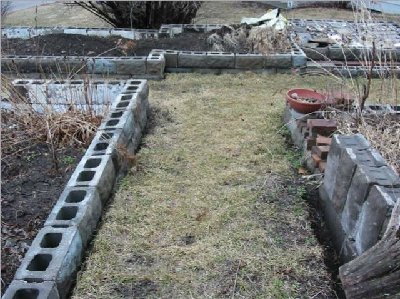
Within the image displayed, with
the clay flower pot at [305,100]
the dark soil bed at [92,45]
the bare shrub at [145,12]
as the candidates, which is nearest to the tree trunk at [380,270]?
the clay flower pot at [305,100]

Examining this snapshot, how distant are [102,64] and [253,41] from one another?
6.79 feet

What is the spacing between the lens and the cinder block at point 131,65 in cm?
585

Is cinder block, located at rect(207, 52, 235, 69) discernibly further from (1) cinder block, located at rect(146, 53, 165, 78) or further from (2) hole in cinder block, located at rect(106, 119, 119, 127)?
(2) hole in cinder block, located at rect(106, 119, 119, 127)

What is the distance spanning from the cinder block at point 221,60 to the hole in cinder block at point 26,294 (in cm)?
438

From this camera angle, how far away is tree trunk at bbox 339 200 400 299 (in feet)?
6.22

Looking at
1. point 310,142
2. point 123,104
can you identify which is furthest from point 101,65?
point 310,142

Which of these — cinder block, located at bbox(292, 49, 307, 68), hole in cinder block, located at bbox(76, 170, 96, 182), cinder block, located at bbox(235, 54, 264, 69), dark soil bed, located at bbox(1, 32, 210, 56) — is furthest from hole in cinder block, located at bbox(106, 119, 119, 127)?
cinder block, located at bbox(292, 49, 307, 68)

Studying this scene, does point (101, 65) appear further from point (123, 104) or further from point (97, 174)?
point (97, 174)

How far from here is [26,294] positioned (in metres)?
2.13

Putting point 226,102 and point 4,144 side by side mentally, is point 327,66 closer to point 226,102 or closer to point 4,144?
point 226,102

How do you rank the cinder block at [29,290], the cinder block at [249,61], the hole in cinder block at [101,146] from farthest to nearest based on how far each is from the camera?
the cinder block at [249,61] < the hole in cinder block at [101,146] < the cinder block at [29,290]

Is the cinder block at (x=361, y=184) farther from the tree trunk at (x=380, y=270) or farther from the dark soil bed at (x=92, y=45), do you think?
the dark soil bed at (x=92, y=45)

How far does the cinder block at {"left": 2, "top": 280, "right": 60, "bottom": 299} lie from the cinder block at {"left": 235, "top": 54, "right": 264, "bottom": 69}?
440cm

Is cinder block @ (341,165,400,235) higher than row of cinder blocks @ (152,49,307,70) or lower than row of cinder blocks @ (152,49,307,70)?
higher
